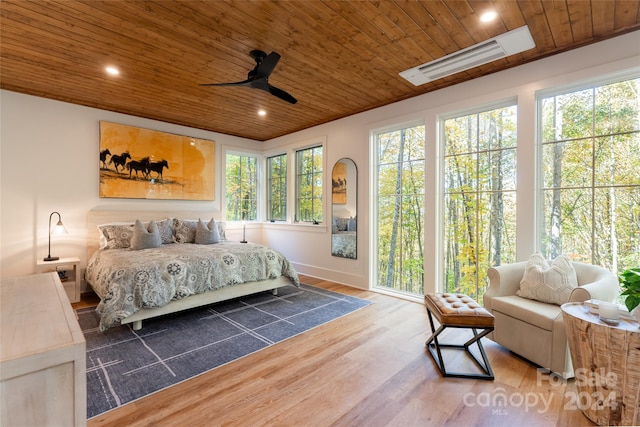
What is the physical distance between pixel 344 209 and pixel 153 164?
3.23m

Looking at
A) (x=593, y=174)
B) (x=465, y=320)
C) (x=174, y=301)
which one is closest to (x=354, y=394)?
(x=465, y=320)

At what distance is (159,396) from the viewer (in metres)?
1.89

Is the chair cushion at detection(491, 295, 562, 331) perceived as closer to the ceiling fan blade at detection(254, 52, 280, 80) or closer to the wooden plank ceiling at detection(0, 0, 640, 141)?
the wooden plank ceiling at detection(0, 0, 640, 141)

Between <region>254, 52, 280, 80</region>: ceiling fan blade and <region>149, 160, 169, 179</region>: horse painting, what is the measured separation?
298 centimetres

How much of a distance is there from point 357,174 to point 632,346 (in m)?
3.45

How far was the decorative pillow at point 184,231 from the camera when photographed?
4.52 m

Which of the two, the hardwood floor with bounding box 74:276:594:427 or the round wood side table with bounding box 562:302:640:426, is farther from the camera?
the hardwood floor with bounding box 74:276:594:427

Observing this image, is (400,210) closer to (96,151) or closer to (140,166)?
(140,166)

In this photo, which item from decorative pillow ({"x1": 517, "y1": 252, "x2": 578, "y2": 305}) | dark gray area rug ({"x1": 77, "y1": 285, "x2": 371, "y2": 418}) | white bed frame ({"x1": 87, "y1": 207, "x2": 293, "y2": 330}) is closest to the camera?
dark gray area rug ({"x1": 77, "y1": 285, "x2": 371, "y2": 418})

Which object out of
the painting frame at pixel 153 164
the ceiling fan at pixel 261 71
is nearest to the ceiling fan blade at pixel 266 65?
the ceiling fan at pixel 261 71

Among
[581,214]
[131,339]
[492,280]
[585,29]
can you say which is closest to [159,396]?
[131,339]

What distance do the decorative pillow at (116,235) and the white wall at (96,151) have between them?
1.33 feet

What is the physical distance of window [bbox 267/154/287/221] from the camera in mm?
5996

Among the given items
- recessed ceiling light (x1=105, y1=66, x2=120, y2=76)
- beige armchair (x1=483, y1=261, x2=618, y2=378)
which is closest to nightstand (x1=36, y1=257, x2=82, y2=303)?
recessed ceiling light (x1=105, y1=66, x2=120, y2=76)
